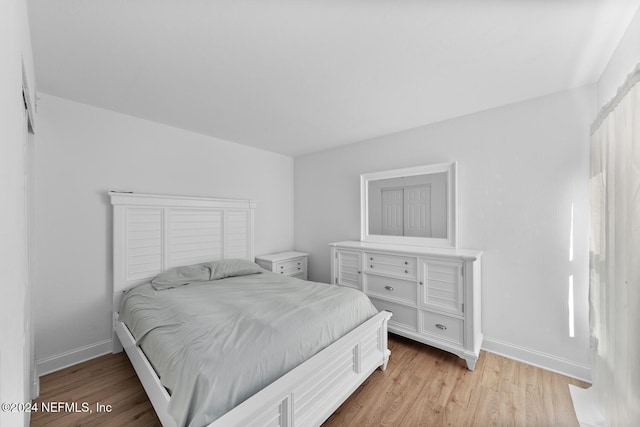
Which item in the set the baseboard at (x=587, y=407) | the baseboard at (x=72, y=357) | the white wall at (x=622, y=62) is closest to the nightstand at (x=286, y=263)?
the baseboard at (x=72, y=357)

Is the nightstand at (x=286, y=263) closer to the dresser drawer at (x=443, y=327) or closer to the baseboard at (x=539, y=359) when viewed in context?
the dresser drawer at (x=443, y=327)

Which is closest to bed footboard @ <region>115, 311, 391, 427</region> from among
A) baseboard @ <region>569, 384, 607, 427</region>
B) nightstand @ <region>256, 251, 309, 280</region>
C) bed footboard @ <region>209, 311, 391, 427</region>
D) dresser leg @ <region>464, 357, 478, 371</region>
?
bed footboard @ <region>209, 311, 391, 427</region>

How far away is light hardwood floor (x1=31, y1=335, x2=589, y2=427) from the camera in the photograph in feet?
5.46

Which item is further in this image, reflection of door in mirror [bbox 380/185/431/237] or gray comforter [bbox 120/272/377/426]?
reflection of door in mirror [bbox 380/185/431/237]

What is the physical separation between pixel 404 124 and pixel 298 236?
234 cm

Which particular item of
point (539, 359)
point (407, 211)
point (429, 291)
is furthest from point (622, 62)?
point (539, 359)

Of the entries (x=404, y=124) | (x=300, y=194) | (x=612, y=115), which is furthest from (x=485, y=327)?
(x=300, y=194)

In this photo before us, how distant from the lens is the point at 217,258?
3229mm

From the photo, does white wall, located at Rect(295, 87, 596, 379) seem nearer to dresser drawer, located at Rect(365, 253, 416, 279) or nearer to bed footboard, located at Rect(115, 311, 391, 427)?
dresser drawer, located at Rect(365, 253, 416, 279)

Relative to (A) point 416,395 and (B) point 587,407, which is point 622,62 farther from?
(A) point 416,395

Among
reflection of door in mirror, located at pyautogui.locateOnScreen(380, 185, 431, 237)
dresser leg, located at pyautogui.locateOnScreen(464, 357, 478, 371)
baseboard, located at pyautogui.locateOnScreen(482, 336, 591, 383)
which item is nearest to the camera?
baseboard, located at pyautogui.locateOnScreen(482, 336, 591, 383)

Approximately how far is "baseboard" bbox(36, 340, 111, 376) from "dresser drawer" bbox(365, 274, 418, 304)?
105 inches

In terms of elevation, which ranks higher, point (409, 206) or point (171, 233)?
point (409, 206)

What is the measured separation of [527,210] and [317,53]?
2.22 m
